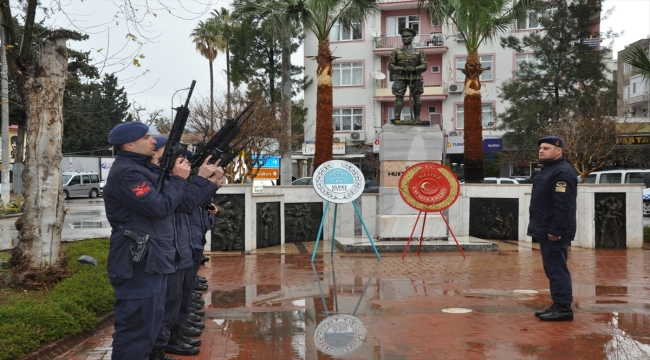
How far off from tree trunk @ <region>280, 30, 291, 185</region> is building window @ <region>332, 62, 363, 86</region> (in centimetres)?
1389

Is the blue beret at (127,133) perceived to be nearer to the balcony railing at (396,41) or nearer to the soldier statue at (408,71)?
the soldier statue at (408,71)

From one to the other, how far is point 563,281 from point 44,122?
6358 millimetres

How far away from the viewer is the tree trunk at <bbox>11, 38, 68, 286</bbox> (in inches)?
339

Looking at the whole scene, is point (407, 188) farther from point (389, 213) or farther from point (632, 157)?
point (632, 157)

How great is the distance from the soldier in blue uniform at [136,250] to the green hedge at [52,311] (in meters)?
1.41

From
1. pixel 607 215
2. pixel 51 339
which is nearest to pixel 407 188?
pixel 607 215

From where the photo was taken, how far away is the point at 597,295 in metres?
9.14

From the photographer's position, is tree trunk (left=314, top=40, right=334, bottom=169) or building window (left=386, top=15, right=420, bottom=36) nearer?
tree trunk (left=314, top=40, right=334, bottom=169)

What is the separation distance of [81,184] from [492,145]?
2711 cm

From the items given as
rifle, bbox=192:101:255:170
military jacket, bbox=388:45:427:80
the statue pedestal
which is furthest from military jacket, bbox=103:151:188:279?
military jacket, bbox=388:45:427:80

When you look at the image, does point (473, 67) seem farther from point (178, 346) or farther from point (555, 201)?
point (178, 346)

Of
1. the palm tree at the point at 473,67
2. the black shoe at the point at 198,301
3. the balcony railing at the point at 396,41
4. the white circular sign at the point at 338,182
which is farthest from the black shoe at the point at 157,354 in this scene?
the balcony railing at the point at 396,41

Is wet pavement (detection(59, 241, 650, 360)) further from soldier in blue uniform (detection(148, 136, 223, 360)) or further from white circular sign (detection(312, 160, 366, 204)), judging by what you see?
white circular sign (detection(312, 160, 366, 204))

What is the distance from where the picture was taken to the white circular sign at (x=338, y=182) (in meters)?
13.0
